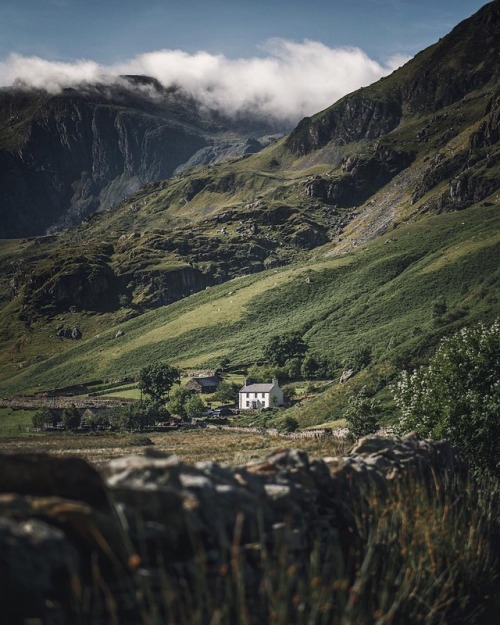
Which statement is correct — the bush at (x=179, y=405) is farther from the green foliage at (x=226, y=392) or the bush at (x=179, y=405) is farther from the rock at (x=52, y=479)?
the rock at (x=52, y=479)

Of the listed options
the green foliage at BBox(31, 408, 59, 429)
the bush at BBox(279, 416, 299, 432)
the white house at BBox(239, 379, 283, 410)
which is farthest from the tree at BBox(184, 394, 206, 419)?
the bush at BBox(279, 416, 299, 432)

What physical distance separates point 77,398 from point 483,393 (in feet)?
511

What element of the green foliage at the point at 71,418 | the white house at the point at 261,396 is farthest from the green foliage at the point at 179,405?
the green foliage at the point at 71,418

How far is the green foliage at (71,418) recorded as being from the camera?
134 metres

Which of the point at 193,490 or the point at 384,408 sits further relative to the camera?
the point at 384,408

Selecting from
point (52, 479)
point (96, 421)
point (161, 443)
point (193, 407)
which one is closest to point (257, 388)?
point (193, 407)

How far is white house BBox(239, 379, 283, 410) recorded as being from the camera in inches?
5955

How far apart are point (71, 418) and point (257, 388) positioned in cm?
4564

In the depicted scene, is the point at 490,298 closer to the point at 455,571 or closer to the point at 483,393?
the point at 483,393

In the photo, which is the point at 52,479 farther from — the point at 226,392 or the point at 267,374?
the point at 267,374

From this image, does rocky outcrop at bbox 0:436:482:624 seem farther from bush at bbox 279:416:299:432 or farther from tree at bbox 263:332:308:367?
tree at bbox 263:332:308:367

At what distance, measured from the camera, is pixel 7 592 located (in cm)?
873

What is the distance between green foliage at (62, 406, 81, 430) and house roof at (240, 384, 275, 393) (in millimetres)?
43163

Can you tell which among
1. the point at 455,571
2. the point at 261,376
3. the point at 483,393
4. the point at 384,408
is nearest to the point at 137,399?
the point at 261,376
